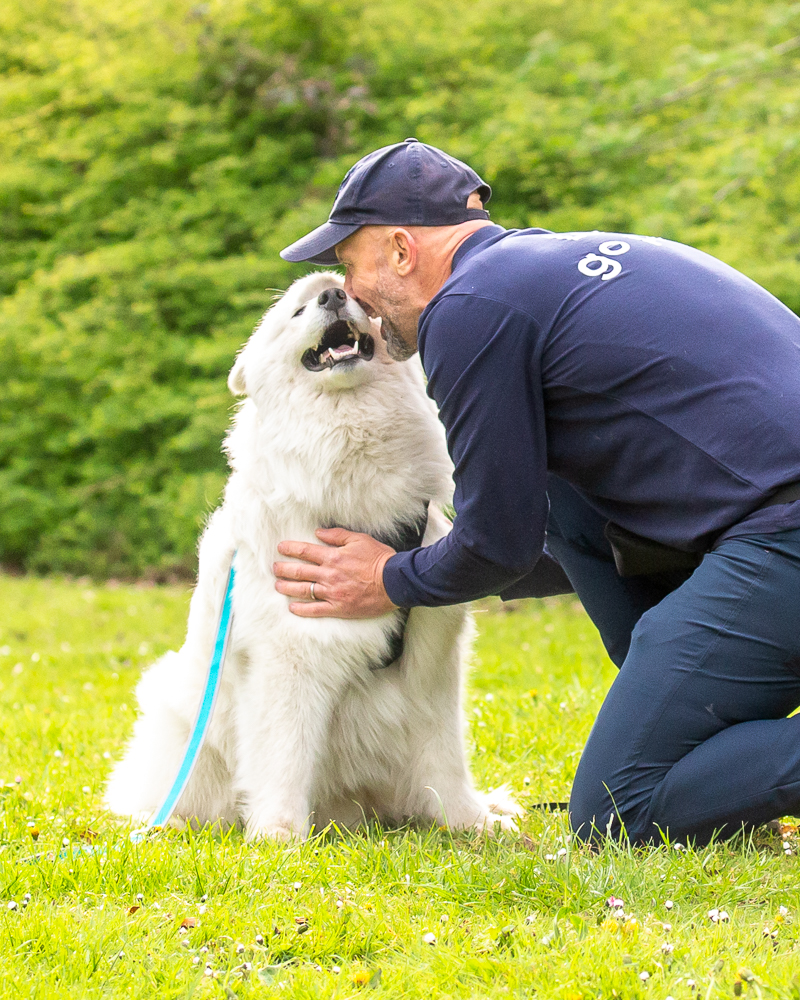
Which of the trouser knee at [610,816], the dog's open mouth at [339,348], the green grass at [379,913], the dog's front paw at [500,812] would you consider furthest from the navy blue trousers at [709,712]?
the dog's open mouth at [339,348]

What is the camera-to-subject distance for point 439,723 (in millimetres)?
3127

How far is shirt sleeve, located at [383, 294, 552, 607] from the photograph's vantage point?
2496 millimetres

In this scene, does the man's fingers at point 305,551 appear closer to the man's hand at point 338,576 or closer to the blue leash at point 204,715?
the man's hand at point 338,576

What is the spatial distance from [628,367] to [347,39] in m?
10.1

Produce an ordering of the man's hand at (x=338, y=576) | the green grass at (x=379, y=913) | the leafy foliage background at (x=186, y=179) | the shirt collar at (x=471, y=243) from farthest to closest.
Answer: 1. the leafy foliage background at (x=186, y=179)
2. the man's hand at (x=338, y=576)
3. the shirt collar at (x=471, y=243)
4. the green grass at (x=379, y=913)

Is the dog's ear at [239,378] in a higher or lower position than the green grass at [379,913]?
higher

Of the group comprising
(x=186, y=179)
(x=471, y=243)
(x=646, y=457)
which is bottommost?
(x=646, y=457)

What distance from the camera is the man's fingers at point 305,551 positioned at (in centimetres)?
296

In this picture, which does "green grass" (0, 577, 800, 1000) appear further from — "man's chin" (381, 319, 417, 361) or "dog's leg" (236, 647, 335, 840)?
"man's chin" (381, 319, 417, 361)

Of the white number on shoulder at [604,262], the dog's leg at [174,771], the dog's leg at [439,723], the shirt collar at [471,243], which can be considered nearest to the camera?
the white number on shoulder at [604,262]

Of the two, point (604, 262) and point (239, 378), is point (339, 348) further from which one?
point (604, 262)

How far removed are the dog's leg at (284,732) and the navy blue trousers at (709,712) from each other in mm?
772

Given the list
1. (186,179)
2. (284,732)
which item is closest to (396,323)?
(284,732)

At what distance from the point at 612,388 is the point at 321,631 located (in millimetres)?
1054
